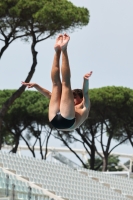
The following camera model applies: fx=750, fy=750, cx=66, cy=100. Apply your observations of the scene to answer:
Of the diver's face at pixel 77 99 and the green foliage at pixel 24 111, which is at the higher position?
the green foliage at pixel 24 111

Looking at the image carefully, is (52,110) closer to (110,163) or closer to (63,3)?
(63,3)

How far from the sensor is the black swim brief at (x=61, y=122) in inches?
393

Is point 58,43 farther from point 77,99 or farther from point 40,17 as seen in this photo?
point 40,17

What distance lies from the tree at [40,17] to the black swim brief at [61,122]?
66.4 ft

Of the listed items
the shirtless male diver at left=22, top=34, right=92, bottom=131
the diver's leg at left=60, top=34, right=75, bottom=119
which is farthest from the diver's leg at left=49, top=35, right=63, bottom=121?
the diver's leg at left=60, top=34, right=75, bottom=119

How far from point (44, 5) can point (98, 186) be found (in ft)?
32.0

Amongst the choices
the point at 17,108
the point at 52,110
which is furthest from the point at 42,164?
the point at 17,108

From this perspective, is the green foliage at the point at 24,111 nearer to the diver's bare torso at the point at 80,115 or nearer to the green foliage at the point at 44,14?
the green foliage at the point at 44,14

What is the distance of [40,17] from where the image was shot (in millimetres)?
31016

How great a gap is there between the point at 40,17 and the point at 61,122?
2136 cm

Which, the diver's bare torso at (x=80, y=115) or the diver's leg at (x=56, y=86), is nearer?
the diver's leg at (x=56, y=86)

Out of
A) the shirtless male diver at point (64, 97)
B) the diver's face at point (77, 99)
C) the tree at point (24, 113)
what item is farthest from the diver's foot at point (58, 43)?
the tree at point (24, 113)

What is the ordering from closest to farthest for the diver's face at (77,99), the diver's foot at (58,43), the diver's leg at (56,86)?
the diver's foot at (58,43)
the diver's leg at (56,86)
the diver's face at (77,99)

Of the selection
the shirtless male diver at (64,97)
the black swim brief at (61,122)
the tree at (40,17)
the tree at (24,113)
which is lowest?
the black swim brief at (61,122)
